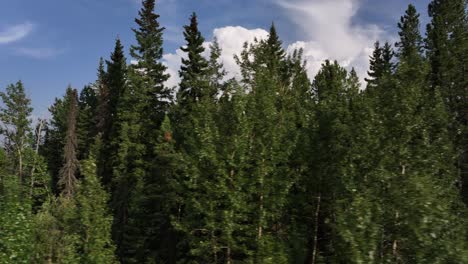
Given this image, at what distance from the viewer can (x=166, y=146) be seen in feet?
115

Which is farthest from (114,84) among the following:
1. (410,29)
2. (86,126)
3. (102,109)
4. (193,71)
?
(410,29)

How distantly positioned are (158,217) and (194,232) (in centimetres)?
1317

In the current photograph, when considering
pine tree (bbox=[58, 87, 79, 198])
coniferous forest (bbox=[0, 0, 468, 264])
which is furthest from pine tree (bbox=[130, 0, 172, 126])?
pine tree (bbox=[58, 87, 79, 198])

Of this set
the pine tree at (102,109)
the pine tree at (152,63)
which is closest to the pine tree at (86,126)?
the pine tree at (102,109)

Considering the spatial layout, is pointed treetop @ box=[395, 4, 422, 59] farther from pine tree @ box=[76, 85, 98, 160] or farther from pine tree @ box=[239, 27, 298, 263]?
pine tree @ box=[76, 85, 98, 160]

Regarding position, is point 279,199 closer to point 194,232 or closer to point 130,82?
point 194,232

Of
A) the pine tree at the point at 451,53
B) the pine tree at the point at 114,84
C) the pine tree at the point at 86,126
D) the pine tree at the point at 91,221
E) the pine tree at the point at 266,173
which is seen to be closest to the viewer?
the pine tree at the point at 91,221

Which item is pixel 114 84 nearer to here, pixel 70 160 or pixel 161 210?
pixel 70 160

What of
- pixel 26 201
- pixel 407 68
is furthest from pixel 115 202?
pixel 407 68

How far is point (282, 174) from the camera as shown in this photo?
872 inches

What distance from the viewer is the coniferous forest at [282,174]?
1269 cm

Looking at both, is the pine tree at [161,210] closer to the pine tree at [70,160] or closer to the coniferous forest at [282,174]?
the coniferous forest at [282,174]

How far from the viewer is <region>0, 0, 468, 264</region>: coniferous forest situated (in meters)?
12.7

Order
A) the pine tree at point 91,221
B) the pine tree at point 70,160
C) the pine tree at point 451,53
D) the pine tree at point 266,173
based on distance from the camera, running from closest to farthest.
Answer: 1. the pine tree at point 91,221
2. the pine tree at point 266,173
3. the pine tree at point 451,53
4. the pine tree at point 70,160
